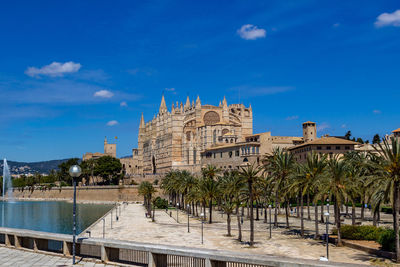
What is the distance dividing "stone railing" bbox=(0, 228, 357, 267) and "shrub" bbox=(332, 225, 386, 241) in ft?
72.2

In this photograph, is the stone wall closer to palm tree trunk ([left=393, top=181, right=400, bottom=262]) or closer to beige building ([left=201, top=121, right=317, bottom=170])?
beige building ([left=201, top=121, right=317, bottom=170])

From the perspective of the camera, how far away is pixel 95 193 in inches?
4614

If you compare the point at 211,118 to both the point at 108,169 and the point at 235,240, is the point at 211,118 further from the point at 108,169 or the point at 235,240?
the point at 235,240

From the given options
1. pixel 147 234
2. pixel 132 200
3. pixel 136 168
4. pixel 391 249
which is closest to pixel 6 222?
pixel 147 234

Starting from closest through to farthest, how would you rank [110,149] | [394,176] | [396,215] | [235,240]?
[394,176] → [396,215] → [235,240] → [110,149]

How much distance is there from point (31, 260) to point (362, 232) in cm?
2638

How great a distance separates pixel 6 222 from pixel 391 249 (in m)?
59.8

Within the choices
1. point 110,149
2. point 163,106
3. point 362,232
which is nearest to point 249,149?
point 163,106

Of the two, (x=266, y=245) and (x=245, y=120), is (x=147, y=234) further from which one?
(x=245, y=120)

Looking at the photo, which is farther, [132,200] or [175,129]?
[175,129]

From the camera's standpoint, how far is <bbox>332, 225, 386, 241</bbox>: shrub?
32469 mm

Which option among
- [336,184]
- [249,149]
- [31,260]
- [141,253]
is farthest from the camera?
[249,149]

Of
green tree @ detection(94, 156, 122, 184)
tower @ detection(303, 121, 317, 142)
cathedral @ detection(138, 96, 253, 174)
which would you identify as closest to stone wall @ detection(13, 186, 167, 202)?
green tree @ detection(94, 156, 122, 184)

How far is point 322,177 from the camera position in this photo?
112 ft
